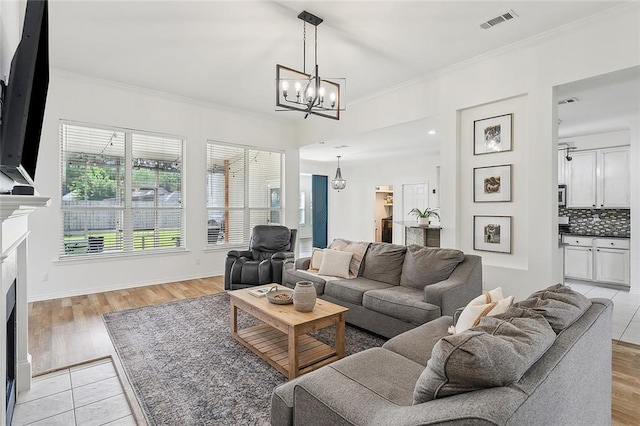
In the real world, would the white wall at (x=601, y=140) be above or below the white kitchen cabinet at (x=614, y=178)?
above

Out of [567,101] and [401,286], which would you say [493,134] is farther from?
[401,286]

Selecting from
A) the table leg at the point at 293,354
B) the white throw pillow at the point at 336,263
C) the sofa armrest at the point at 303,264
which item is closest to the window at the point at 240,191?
the sofa armrest at the point at 303,264

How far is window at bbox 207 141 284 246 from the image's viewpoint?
6.03 metres

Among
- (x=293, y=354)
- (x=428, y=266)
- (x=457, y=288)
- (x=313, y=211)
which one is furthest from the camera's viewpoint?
A: (x=313, y=211)

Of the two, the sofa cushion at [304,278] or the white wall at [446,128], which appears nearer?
the white wall at [446,128]

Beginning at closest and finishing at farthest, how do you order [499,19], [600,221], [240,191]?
[499,19] → [600,221] → [240,191]

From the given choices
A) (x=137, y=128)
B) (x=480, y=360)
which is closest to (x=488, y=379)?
(x=480, y=360)

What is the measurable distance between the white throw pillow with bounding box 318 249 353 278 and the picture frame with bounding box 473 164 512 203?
5.83ft

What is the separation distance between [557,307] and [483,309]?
421 mm

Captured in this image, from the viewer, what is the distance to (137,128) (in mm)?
5141

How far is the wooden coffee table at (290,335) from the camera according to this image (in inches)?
94.2

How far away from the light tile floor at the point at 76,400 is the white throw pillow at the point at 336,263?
2.28 metres

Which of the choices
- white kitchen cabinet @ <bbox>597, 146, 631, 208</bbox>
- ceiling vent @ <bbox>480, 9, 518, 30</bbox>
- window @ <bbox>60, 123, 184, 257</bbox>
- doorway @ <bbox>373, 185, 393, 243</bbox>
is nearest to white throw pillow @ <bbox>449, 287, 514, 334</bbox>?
ceiling vent @ <bbox>480, 9, 518, 30</bbox>

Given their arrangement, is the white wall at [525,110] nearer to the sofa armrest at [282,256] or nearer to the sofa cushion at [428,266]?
the sofa cushion at [428,266]
